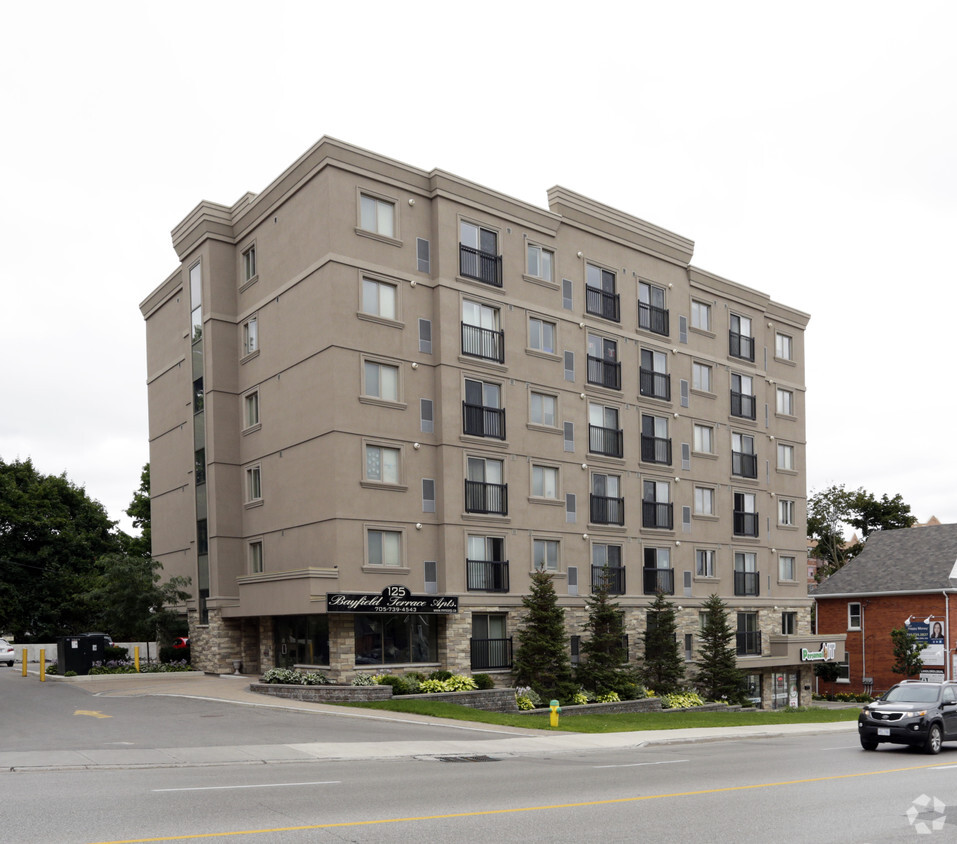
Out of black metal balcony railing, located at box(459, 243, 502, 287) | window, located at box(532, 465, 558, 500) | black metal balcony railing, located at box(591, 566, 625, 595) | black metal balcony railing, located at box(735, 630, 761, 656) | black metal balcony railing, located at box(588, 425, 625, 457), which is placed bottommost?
black metal balcony railing, located at box(735, 630, 761, 656)

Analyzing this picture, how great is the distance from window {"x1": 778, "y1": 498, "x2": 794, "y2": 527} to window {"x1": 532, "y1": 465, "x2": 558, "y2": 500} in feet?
52.9

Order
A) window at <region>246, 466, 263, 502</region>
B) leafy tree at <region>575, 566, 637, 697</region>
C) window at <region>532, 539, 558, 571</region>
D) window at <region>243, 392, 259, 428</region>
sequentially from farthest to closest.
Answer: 1. window at <region>243, 392, 259, 428</region>
2. window at <region>246, 466, 263, 502</region>
3. window at <region>532, 539, 558, 571</region>
4. leafy tree at <region>575, 566, 637, 697</region>

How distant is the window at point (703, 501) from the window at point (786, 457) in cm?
620

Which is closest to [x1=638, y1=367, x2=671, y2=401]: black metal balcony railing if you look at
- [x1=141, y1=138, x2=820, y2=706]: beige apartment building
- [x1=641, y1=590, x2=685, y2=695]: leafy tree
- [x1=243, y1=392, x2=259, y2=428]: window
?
[x1=141, y1=138, x2=820, y2=706]: beige apartment building

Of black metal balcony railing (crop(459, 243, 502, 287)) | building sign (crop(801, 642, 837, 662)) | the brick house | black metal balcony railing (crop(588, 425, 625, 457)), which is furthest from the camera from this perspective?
the brick house

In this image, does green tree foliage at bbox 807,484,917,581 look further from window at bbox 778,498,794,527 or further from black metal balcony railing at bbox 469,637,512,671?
black metal balcony railing at bbox 469,637,512,671

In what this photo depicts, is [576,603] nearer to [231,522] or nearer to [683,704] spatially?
[683,704]

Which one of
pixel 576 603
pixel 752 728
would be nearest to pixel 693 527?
pixel 576 603

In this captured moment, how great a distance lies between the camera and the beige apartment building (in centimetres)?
3288

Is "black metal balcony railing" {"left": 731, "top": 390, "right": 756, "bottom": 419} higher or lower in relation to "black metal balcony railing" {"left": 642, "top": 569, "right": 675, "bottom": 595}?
higher

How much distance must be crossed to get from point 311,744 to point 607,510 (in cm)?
2121

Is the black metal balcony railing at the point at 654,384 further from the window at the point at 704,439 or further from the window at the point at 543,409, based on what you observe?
the window at the point at 543,409

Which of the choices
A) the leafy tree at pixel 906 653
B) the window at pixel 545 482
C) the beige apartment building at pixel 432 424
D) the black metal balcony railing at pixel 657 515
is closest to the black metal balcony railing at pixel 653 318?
the beige apartment building at pixel 432 424

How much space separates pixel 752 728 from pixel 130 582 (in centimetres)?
2338
